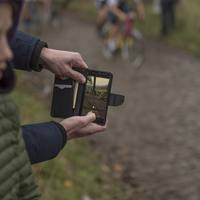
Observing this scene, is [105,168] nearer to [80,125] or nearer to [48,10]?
[80,125]

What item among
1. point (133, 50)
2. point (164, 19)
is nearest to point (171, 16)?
point (164, 19)

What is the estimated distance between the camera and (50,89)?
6691 millimetres

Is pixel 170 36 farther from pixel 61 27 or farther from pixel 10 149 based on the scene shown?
pixel 10 149

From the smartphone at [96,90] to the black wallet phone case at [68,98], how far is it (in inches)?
0.9

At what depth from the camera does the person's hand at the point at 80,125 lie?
151 cm

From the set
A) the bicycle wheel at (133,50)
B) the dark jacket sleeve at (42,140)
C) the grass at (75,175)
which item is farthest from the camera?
the bicycle wheel at (133,50)

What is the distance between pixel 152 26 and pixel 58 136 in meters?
9.35

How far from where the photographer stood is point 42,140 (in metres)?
1.33

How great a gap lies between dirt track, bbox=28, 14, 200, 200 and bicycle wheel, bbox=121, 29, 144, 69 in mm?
190

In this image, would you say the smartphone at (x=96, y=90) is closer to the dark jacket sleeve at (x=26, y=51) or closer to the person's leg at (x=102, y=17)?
the dark jacket sleeve at (x=26, y=51)

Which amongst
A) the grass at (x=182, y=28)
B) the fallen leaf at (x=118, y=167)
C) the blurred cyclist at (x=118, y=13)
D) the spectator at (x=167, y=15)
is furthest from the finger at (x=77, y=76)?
the spectator at (x=167, y=15)

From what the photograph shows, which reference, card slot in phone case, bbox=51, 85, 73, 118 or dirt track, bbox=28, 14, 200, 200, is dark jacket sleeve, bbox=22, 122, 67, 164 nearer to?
card slot in phone case, bbox=51, 85, 73, 118

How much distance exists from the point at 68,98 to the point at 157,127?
135 inches

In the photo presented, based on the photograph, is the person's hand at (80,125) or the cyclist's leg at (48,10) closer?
the person's hand at (80,125)
